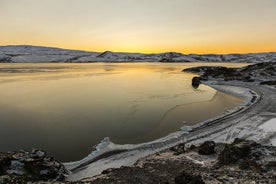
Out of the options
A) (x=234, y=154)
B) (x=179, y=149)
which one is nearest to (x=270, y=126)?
(x=179, y=149)

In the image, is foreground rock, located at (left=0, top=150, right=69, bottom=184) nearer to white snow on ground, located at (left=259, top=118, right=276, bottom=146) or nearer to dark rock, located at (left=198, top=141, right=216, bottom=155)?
dark rock, located at (left=198, top=141, right=216, bottom=155)

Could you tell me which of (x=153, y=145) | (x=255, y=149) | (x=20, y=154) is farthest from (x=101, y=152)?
(x=255, y=149)

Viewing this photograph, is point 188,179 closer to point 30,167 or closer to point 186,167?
point 186,167

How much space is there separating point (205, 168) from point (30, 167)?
8065mm

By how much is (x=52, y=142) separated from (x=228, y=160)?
38.0 feet

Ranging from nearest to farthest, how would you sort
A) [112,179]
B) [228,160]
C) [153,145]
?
[112,179] < [228,160] < [153,145]

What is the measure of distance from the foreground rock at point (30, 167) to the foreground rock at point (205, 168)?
2.09 metres

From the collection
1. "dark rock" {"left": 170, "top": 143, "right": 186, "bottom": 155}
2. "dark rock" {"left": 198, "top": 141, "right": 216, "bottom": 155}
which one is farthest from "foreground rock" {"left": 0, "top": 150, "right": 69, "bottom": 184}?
"dark rock" {"left": 198, "top": 141, "right": 216, "bottom": 155}

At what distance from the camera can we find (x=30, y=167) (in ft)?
41.9

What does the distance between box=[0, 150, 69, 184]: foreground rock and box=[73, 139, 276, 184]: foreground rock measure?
209 cm

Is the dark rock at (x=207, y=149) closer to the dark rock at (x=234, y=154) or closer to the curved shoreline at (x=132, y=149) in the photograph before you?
the dark rock at (x=234, y=154)

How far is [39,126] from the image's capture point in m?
22.0

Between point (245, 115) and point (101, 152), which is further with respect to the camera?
point (245, 115)

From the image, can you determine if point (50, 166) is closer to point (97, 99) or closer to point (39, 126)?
point (39, 126)
